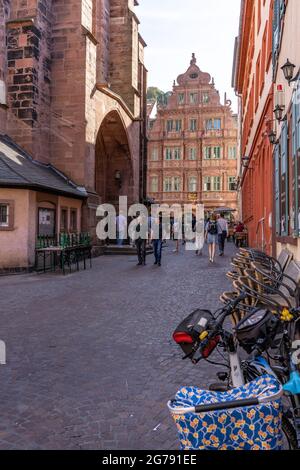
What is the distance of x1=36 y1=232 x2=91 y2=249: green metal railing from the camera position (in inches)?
590

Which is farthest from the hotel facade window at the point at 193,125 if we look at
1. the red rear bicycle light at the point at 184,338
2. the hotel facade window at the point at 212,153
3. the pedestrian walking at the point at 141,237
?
the red rear bicycle light at the point at 184,338

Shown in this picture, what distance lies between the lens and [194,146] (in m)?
54.4

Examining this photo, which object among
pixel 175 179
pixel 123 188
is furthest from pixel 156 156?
pixel 123 188

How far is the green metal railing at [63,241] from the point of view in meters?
15.0

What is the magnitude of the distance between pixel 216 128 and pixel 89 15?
113 ft

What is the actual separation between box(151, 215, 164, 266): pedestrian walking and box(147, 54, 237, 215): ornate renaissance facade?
36.2 m

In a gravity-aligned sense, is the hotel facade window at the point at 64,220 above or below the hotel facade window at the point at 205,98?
below

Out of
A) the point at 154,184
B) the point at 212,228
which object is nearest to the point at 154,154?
the point at 154,184

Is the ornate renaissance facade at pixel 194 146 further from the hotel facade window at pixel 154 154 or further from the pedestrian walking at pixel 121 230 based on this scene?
the pedestrian walking at pixel 121 230

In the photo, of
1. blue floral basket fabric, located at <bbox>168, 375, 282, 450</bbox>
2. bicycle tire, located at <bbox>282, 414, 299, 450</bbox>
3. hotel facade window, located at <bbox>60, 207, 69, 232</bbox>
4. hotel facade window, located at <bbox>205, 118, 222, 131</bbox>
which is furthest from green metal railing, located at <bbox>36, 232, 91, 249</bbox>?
hotel facade window, located at <bbox>205, 118, 222, 131</bbox>

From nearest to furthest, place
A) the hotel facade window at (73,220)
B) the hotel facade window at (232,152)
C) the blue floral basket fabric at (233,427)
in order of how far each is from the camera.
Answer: the blue floral basket fabric at (233,427)
the hotel facade window at (73,220)
the hotel facade window at (232,152)

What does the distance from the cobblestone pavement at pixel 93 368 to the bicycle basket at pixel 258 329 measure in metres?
0.94

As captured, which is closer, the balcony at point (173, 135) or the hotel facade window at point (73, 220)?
the hotel facade window at point (73, 220)

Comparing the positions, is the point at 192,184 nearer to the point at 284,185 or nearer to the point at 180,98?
the point at 180,98
